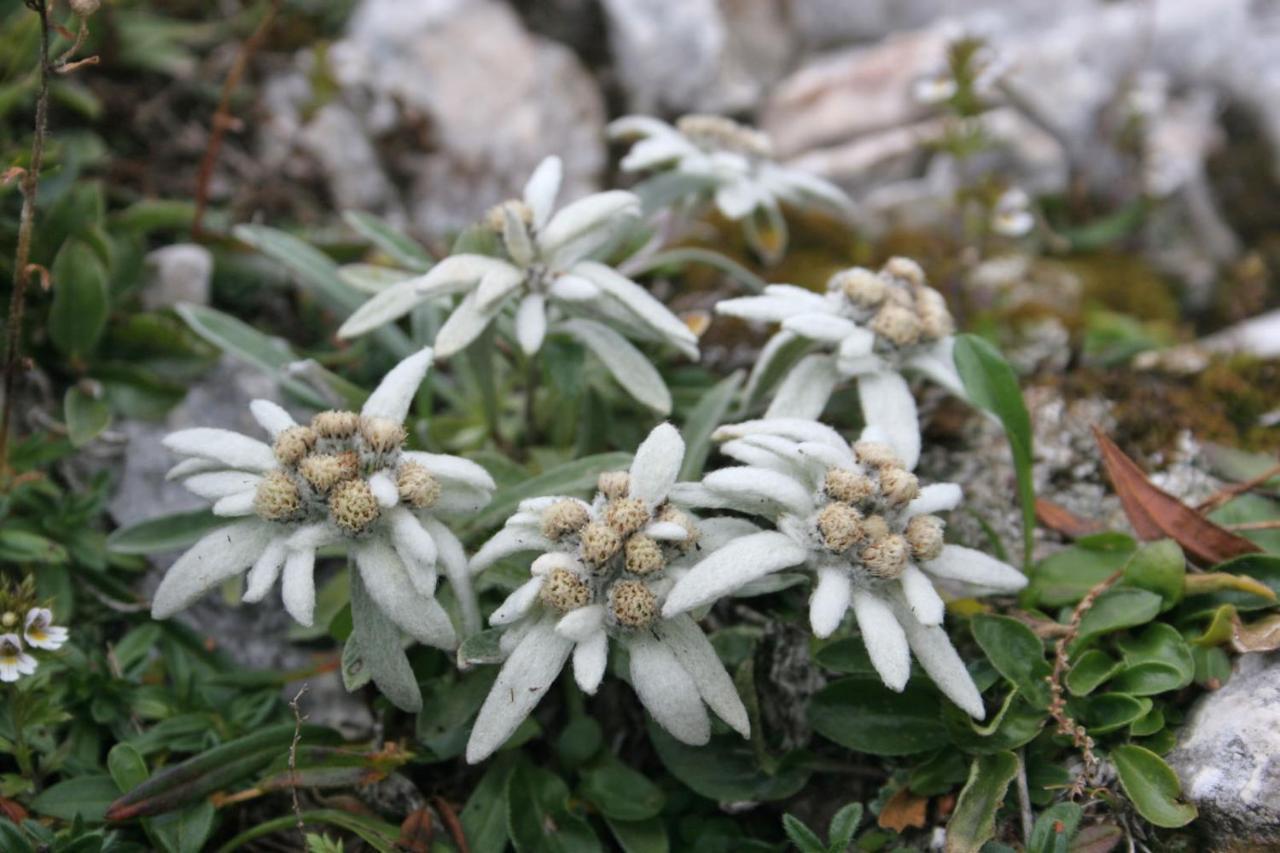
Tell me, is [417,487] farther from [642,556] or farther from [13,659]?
[13,659]

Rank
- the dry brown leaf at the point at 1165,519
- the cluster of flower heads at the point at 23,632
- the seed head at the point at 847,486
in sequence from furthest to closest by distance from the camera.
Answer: the dry brown leaf at the point at 1165,519 → the cluster of flower heads at the point at 23,632 → the seed head at the point at 847,486

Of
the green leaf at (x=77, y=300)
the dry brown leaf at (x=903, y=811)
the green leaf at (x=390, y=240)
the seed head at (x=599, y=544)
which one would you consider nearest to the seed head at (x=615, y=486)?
the seed head at (x=599, y=544)

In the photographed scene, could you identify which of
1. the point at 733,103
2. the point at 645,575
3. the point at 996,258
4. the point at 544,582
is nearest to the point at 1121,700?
the point at 645,575

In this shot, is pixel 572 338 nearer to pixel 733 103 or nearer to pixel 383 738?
pixel 383 738

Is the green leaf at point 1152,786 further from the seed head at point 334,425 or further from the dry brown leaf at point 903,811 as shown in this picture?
the seed head at point 334,425

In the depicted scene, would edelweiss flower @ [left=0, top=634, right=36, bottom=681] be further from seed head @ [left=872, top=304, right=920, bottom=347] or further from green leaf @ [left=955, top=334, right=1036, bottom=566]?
green leaf @ [left=955, top=334, right=1036, bottom=566]
